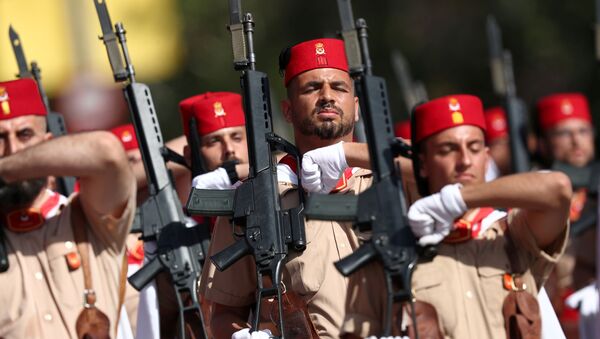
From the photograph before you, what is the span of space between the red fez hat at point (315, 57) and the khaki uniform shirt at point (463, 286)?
3.85 feet

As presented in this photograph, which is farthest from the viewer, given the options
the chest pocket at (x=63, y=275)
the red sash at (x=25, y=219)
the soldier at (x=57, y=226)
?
the red sash at (x=25, y=219)

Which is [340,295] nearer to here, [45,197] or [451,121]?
[451,121]

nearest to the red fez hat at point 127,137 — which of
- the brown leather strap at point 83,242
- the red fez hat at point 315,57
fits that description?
the brown leather strap at point 83,242

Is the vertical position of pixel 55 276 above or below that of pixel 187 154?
below

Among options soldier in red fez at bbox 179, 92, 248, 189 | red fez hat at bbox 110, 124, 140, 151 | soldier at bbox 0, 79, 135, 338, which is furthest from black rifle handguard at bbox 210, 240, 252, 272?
red fez hat at bbox 110, 124, 140, 151

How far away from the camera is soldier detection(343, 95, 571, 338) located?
7.21 meters

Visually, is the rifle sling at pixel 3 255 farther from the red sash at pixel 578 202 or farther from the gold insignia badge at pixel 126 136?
the red sash at pixel 578 202

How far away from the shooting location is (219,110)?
367 inches

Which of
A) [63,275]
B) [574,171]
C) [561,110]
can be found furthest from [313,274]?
[561,110]

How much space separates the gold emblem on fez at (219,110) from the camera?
932 centimetres

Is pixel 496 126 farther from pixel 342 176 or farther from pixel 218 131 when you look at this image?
pixel 342 176

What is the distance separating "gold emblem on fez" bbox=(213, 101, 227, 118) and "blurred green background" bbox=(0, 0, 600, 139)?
36.9ft

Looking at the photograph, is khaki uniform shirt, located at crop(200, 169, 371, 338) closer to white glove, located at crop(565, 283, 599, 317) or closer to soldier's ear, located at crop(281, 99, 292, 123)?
soldier's ear, located at crop(281, 99, 292, 123)

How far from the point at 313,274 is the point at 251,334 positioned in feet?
1.28
